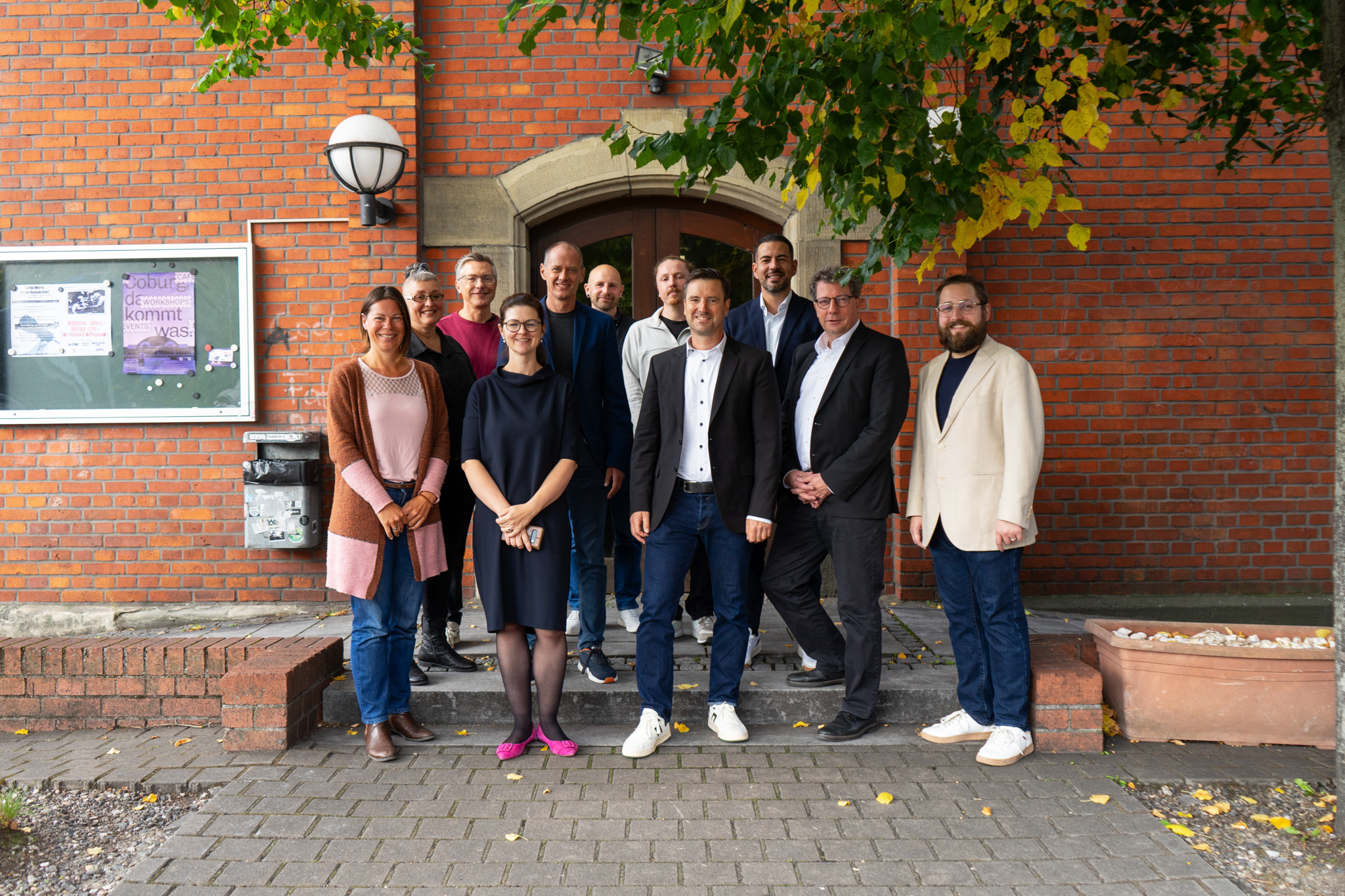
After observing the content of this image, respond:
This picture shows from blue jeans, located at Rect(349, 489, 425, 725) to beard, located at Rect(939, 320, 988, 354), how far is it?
97.6 inches

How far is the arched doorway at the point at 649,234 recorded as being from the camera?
637 cm

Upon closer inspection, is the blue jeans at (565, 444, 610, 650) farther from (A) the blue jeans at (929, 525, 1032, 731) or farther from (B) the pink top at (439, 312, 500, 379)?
(A) the blue jeans at (929, 525, 1032, 731)

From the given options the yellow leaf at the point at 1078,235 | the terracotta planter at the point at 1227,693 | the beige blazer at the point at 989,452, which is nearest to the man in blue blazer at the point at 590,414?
the beige blazer at the point at 989,452

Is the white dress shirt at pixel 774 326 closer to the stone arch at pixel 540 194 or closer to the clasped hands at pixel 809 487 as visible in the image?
the clasped hands at pixel 809 487

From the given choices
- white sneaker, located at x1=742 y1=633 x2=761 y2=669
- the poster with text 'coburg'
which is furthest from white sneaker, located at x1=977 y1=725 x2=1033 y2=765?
the poster with text 'coburg'

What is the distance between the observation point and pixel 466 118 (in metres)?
6.01

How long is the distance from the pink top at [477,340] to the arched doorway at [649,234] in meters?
1.99

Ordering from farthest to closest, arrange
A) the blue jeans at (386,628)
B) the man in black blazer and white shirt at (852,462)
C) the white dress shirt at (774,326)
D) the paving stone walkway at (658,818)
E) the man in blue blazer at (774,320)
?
the white dress shirt at (774,326)
the man in blue blazer at (774,320)
the man in black blazer and white shirt at (852,462)
the blue jeans at (386,628)
the paving stone walkway at (658,818)

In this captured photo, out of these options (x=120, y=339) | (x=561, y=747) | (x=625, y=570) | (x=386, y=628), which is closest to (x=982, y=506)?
(x=561, y=747)

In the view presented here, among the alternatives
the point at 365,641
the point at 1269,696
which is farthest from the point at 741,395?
the point at 1269,696

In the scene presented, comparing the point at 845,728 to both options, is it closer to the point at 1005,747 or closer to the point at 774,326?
the point at 1005,747

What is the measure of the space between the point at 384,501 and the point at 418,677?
106 cm

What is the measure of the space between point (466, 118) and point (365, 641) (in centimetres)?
391

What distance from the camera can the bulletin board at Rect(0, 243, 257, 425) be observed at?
594cm
